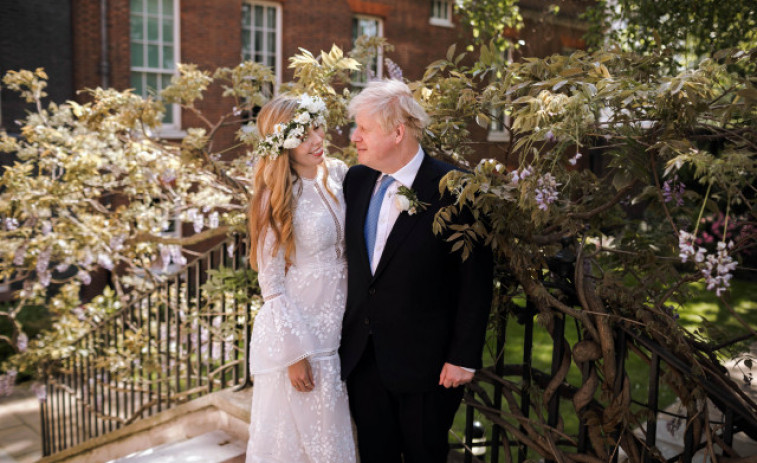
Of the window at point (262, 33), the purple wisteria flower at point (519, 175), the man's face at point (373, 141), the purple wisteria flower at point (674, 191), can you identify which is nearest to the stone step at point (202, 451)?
the man's face at point (373, 141)

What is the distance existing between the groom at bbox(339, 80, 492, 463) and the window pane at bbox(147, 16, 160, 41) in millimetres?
10356

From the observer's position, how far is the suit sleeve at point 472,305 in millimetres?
2422

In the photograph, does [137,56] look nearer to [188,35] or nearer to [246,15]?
[188,35]

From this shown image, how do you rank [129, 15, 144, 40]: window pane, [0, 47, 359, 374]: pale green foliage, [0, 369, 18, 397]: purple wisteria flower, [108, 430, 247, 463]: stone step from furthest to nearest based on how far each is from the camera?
[129, 15, 144, 40]: window pane → [0, 369, 18, 397]: purple wisteria flower → [0, 47, 359, 374]: pale green foliage → [108, 430, 247, 463]: stone step

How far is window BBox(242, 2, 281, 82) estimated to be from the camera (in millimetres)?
12898

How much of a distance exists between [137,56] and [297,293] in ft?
33.5

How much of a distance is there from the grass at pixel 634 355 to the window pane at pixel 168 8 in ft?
26.7

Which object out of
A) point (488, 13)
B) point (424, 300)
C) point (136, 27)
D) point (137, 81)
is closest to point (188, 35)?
point (136, 27)

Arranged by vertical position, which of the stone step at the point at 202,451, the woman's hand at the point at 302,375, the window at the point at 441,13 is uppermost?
the window at the point at 441,13

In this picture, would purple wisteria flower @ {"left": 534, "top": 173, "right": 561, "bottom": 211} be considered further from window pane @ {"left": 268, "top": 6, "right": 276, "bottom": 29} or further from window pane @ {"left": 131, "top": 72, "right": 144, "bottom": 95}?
window pane @ {"left": 268, "top": 6, "right": 276, "bottom": 29}

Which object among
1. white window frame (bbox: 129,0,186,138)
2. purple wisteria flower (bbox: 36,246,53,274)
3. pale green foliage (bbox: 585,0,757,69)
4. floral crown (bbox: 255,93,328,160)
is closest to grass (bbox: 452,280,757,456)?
floral crown (bbox: 255,93,328,160)

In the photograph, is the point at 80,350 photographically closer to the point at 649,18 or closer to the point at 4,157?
the point at 4,157

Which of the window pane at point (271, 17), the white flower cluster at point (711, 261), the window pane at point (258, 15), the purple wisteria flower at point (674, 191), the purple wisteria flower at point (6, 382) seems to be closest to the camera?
the white flower cluster at point (711, 261)

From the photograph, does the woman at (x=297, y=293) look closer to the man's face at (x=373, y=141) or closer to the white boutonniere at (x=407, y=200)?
the man's face at (x=373, y=141)
